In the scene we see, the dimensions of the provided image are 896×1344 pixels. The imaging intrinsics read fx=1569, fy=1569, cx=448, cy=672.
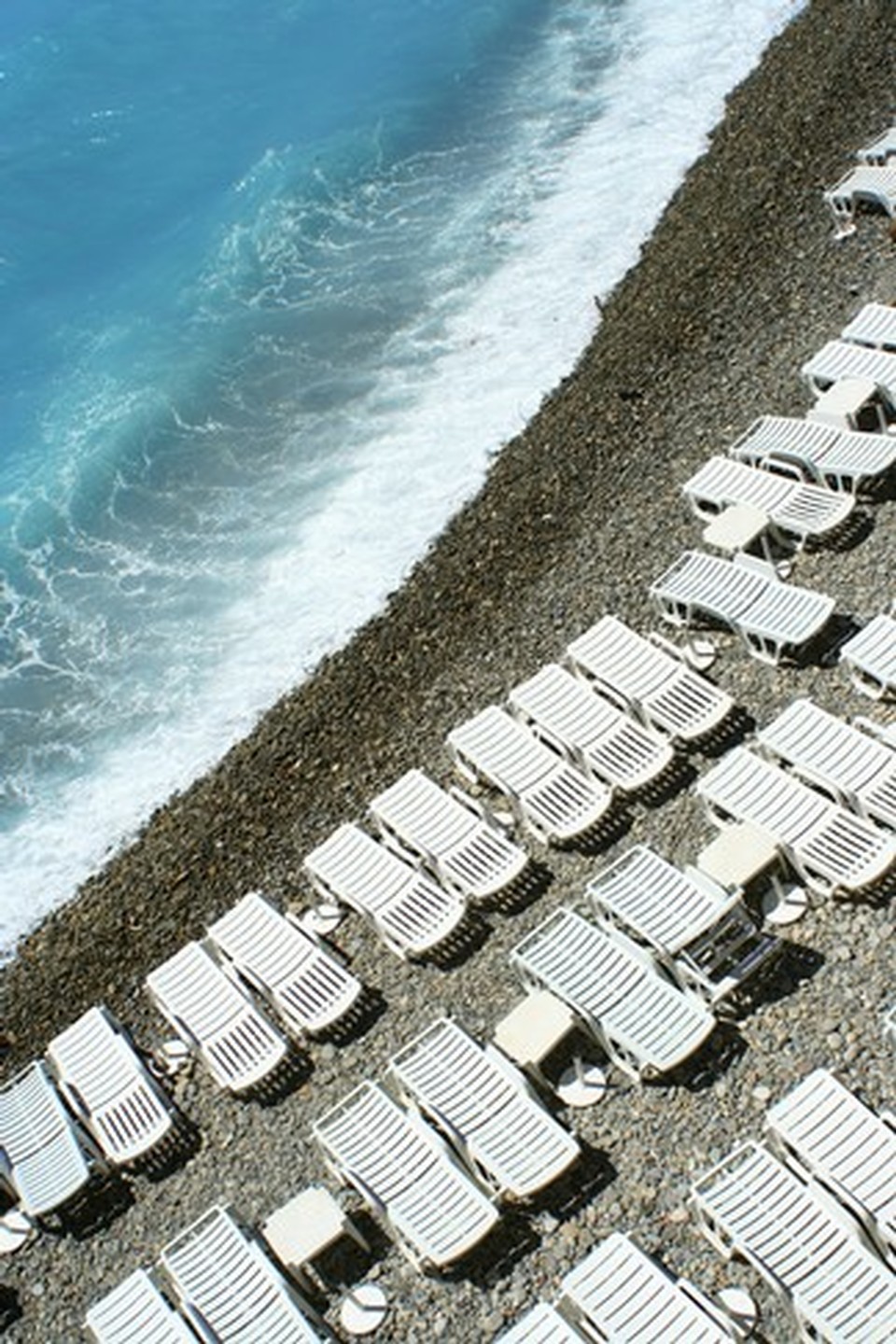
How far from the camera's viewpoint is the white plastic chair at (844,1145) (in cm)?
1355

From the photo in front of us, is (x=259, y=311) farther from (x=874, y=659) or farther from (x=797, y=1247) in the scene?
(x=797, y=1247)

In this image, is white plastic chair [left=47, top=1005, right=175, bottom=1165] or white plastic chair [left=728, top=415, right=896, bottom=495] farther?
white plastic chair [left=728, top=415, right=896, bottom=495]

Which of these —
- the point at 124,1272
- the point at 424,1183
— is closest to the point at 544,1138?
the point at 424,1183

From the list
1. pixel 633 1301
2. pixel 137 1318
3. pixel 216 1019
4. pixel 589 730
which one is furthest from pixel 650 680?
pixel 137 1318

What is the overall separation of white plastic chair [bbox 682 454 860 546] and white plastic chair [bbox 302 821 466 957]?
22.8 feet

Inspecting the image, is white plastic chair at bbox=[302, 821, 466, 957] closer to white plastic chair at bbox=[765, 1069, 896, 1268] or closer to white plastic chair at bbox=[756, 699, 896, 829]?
white plastic chair at bbox=[756, 699, 896, 829]

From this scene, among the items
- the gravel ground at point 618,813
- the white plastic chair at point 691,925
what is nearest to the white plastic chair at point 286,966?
the gravel ground at point 618,813

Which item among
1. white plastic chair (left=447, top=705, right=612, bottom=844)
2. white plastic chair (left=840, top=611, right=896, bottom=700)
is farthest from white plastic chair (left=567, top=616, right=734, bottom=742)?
white plastic chair (left=840, top=611, right=896, bottom=700)

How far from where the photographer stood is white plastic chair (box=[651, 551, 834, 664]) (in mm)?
19172

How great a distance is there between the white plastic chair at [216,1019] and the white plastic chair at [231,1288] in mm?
1758

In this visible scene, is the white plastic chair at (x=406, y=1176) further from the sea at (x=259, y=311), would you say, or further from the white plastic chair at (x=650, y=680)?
the sea at (x=259, y=311)

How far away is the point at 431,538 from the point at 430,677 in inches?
180

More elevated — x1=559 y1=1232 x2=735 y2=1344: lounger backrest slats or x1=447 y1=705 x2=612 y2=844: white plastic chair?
x1=447 y1=705 x2=612 y2=844: white plastic chair

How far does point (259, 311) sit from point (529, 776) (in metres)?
18.5
